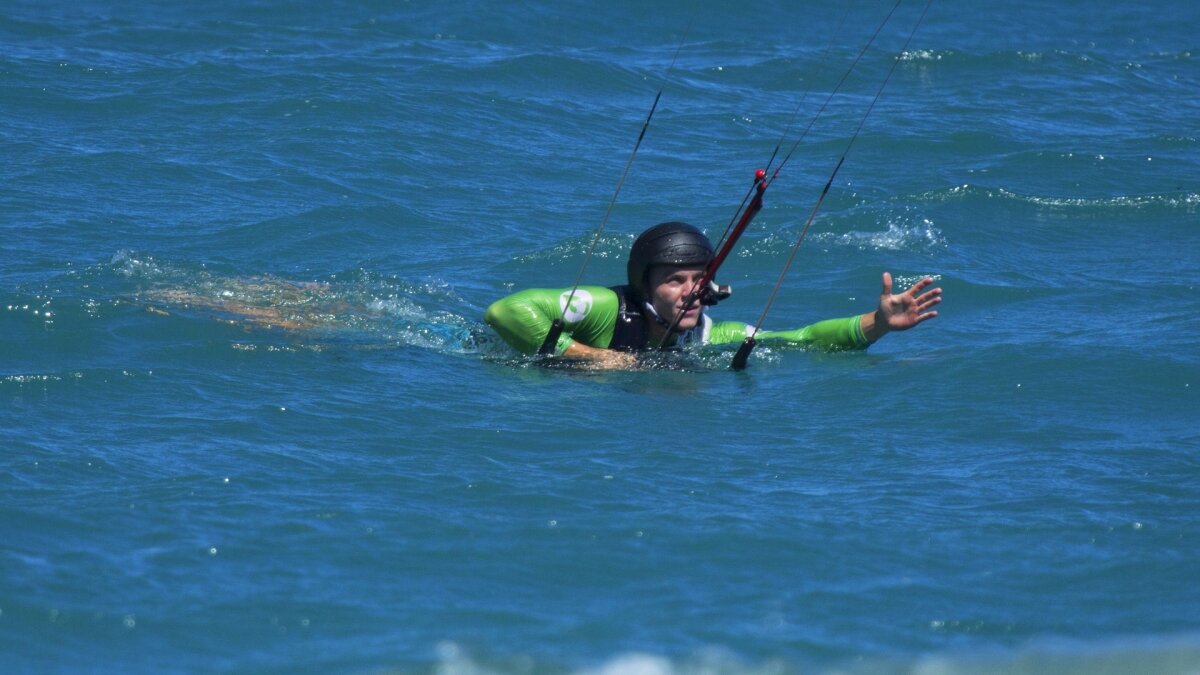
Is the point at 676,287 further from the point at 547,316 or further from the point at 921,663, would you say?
the point at 921,663

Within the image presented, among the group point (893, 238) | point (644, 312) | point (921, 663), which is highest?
point (921, 663)

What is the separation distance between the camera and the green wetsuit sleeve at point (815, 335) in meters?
8.91

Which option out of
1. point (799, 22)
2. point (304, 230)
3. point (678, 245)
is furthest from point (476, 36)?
point (678, 245)

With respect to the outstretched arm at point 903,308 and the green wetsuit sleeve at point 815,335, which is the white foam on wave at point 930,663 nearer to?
the outstretched arm at point 903,308

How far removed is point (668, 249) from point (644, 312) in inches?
18.5

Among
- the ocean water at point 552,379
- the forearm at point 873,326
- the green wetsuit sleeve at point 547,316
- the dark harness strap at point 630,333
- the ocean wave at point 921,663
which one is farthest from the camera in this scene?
the dark harness strap at point 630,333

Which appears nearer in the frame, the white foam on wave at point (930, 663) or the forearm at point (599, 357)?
the white foam on wave at point (930, 663)

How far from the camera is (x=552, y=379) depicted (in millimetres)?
8219

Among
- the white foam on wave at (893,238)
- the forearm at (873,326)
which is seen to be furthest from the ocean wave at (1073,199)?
the forearm at (873,326)

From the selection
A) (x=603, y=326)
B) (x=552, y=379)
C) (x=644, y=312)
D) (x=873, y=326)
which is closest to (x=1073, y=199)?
(x=873, y=326)

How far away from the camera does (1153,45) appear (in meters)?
19.6

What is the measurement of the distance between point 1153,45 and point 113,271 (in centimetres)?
1464

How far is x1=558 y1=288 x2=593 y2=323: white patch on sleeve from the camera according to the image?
28.2 ft

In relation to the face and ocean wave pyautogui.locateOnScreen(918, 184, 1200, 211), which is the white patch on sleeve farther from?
ocean wave pyautogui.locateOnScreen(918, 184, 1200, 211)
